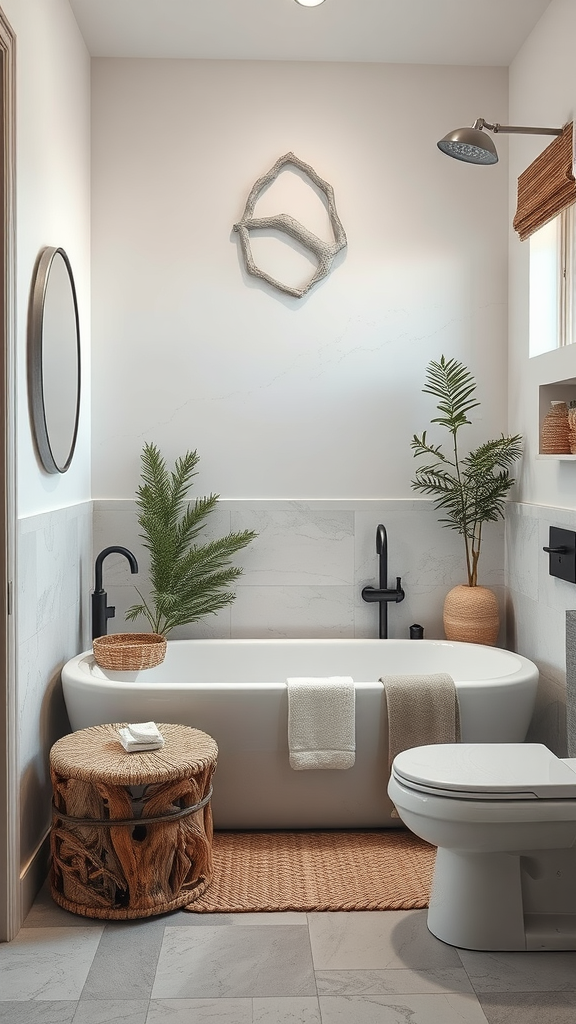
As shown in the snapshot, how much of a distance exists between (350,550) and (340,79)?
6.27 ft

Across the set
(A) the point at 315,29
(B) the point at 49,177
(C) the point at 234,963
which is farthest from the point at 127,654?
(A) the point at 315,29

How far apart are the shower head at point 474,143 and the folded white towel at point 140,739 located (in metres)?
Answer: 2.01

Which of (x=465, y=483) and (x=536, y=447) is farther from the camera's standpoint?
(x=465, y=483)

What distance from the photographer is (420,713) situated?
9.58 feet

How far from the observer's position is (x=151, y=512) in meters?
3.53

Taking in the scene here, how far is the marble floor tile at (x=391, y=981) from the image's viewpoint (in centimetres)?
218

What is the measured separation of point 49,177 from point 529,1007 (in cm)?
272

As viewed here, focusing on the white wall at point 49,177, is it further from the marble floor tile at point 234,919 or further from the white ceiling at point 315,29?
the marble floor tile at point 234,919

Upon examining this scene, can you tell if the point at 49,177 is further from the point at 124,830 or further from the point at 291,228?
the point at 124,830

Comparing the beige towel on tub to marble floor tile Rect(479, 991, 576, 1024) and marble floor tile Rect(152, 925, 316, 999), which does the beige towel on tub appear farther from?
marble floor tile Rect(479, 991, 576, 1024)

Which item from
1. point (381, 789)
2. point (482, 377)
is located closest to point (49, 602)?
point (381, 789)

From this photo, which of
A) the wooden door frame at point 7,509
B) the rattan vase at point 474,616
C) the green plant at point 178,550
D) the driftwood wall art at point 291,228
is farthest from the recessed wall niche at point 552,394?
the wooden door frame at point 7,509

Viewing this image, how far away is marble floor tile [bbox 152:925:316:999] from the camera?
2189 mm

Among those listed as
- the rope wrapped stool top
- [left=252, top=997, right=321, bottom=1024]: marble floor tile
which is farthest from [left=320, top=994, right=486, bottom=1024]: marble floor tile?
the rope wrapped stool top
